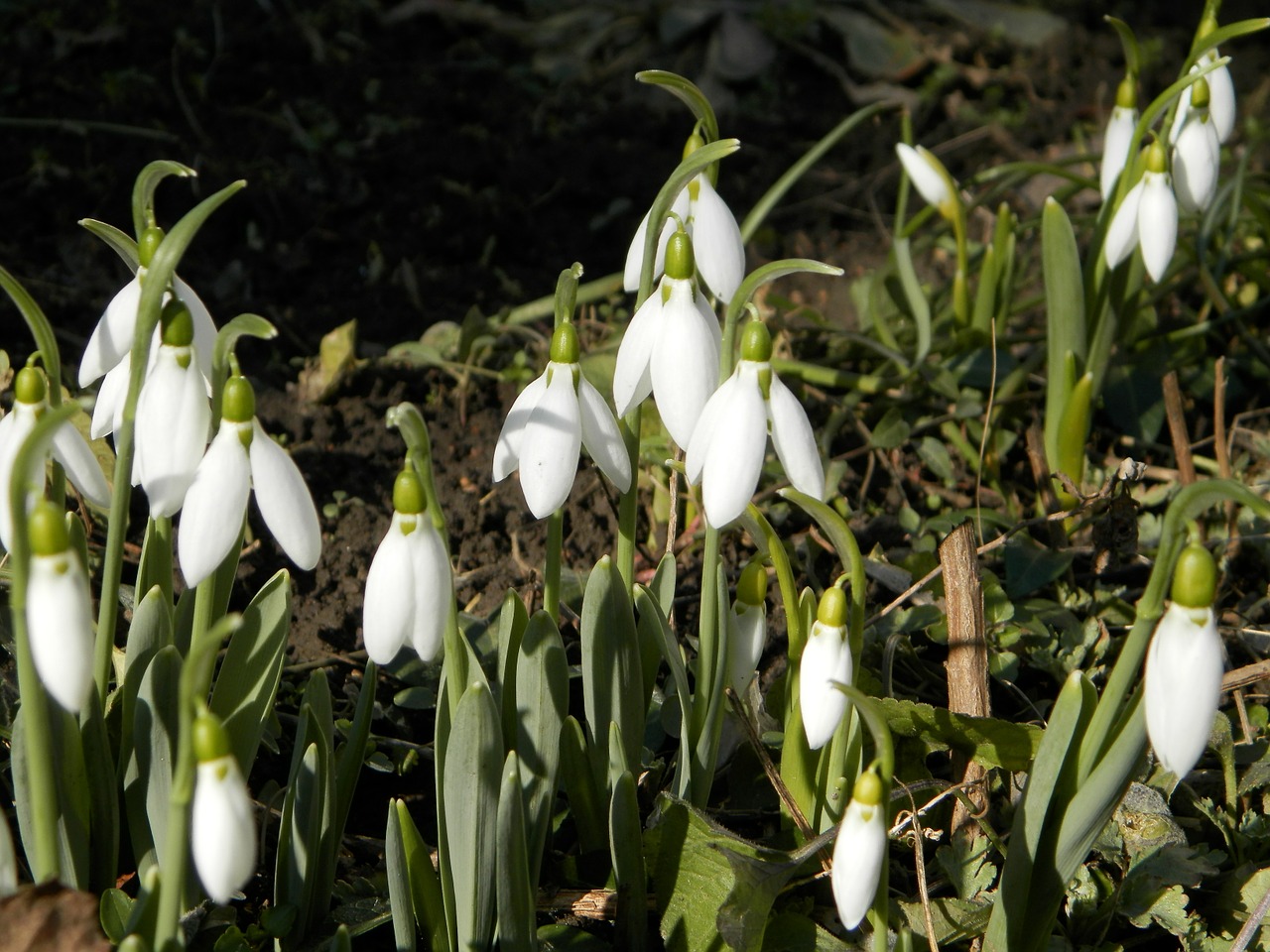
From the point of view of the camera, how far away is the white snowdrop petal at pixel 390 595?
101 centimetres

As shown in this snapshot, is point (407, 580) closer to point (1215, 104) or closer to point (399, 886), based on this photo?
point (399, 886)

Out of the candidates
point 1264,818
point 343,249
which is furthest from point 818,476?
point 343,249

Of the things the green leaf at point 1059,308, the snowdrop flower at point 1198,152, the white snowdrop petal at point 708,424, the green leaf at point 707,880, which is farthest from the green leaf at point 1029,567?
the white snowdrop petal at point 708,424

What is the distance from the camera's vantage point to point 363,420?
231cm

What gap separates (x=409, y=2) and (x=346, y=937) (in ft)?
10.9

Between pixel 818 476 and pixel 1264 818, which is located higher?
pixel 818 476

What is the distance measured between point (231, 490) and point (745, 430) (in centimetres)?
42

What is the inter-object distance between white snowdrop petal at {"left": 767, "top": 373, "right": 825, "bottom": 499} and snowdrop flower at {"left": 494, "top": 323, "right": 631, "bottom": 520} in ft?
0.52

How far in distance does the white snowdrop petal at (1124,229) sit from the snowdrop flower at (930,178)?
17.2 inches

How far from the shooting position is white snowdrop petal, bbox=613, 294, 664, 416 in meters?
1.19

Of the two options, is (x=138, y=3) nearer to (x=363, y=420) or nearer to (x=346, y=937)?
(x=363, y=420)

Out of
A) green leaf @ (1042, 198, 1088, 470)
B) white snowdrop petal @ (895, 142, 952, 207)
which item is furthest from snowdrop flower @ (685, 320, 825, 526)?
white snowdrop petal @ (895, 142, 952, 207)

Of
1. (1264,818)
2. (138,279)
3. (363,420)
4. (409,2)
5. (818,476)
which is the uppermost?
(409,2)

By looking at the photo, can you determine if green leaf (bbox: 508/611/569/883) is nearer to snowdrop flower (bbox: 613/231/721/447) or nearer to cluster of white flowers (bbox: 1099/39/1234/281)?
snowdrop flower (bbox: 613/231/721/447)
